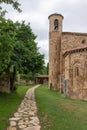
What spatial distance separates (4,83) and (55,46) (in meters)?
Answer: 14.7

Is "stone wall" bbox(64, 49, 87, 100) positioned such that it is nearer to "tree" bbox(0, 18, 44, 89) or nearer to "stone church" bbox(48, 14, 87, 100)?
"stone church" bbox(48, 14, 87, 100)

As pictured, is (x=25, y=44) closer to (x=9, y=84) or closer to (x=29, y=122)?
(x=9, y=84)

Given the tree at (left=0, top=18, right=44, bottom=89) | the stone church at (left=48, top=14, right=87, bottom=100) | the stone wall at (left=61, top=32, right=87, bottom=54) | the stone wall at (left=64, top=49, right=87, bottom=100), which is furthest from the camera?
the stone wall at (left=61, top=32, right=87, bottom=54)

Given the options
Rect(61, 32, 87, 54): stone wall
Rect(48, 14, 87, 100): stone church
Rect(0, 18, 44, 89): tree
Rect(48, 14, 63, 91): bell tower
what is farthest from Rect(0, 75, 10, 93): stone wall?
Rect(61, 32, 87, 54): stone wall

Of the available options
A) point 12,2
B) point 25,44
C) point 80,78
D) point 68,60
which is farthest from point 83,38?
point 12,2

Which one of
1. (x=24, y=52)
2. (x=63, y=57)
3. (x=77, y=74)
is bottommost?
(x=77, y=74)

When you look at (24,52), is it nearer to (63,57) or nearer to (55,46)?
(63,57)

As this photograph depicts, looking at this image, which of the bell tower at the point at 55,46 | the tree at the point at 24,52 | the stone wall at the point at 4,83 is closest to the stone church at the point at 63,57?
the bell tower at the point at 55,46

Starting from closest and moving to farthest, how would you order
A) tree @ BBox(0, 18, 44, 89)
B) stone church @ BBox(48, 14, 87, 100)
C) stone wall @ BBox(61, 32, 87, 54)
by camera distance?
tree @ BBox(0, 18, 44, 89) → stone church @ BBox(48, 14, 87, 100) → stone wall @ BBox(61, 32, 87, 54)

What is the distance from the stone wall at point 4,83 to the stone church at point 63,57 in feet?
24.8

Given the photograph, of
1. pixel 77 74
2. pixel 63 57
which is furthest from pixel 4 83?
pixel 63 57

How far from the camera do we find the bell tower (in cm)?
3584

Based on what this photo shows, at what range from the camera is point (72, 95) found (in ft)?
81.8

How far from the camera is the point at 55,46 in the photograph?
3644 cm
